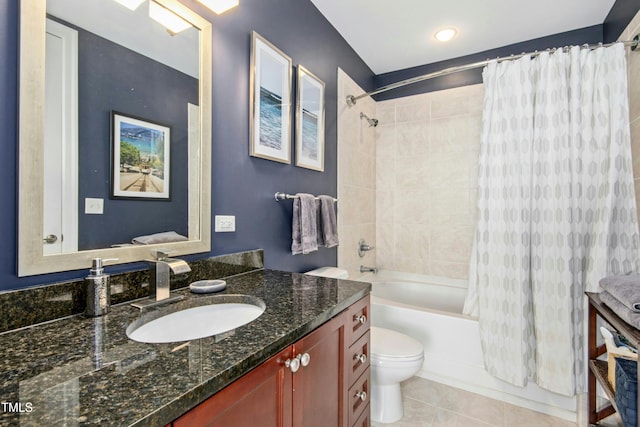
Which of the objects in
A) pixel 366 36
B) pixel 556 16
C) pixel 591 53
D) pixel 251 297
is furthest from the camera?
pixel 366 36

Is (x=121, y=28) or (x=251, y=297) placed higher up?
(x=121, y=28)

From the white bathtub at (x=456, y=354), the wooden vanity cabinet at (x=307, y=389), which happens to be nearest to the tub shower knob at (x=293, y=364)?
the wooden vanity cabinet at (x=307, y=389)

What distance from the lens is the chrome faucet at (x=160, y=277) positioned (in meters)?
0.96

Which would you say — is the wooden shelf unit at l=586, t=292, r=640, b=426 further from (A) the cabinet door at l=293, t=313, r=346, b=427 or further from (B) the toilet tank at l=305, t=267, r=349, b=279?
(B) the toilet tank at l=305, t=267, r=349, b=279

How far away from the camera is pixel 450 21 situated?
86.3 inches

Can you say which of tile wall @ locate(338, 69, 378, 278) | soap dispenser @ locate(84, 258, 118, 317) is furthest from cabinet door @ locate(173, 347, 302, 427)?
tile wall @ locate(338, 69, 378, 278)

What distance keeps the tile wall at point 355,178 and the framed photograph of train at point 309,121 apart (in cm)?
33

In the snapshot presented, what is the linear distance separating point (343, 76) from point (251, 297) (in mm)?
1990

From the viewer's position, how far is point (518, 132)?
1.96m

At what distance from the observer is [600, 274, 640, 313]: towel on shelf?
1054 mm

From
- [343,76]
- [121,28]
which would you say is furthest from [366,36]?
[121,28]

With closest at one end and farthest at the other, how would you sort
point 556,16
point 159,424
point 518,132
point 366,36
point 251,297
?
point 159,424
point 251,297
point 518,132
point 556,16
point 366,36

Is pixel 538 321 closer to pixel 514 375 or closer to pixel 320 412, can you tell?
pixel 514 375

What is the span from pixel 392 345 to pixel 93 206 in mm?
1589
